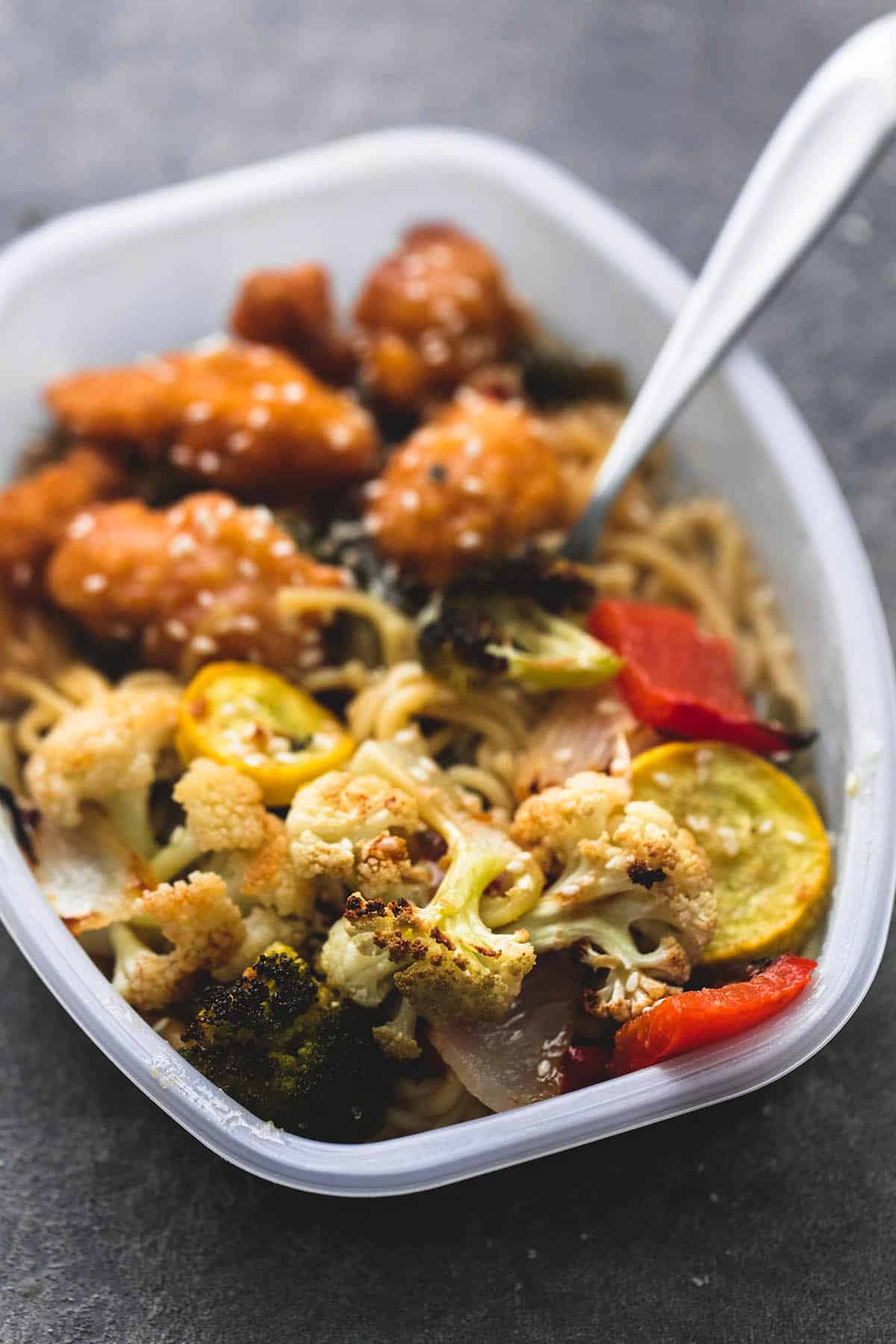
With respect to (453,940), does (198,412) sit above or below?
above

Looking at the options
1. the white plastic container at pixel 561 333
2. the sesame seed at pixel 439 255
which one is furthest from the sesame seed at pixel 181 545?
the sesame seed at pixel 439 255

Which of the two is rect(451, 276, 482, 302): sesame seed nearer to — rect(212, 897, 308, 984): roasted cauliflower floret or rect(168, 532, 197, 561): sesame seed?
rect(168, 532, 197, 561): sesame seed

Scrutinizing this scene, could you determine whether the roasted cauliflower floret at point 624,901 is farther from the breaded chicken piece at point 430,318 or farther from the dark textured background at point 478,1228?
the breaded chicken piece at point 430,318

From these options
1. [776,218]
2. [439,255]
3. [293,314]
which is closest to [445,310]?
[439,255]

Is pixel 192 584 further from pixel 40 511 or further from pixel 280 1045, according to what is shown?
pixel 280 1045

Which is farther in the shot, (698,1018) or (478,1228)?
(478,1228)

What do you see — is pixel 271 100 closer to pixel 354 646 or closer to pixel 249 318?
pixel 249 318

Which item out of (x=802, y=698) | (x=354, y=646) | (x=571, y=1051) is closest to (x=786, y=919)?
(x=571, y=1051)
